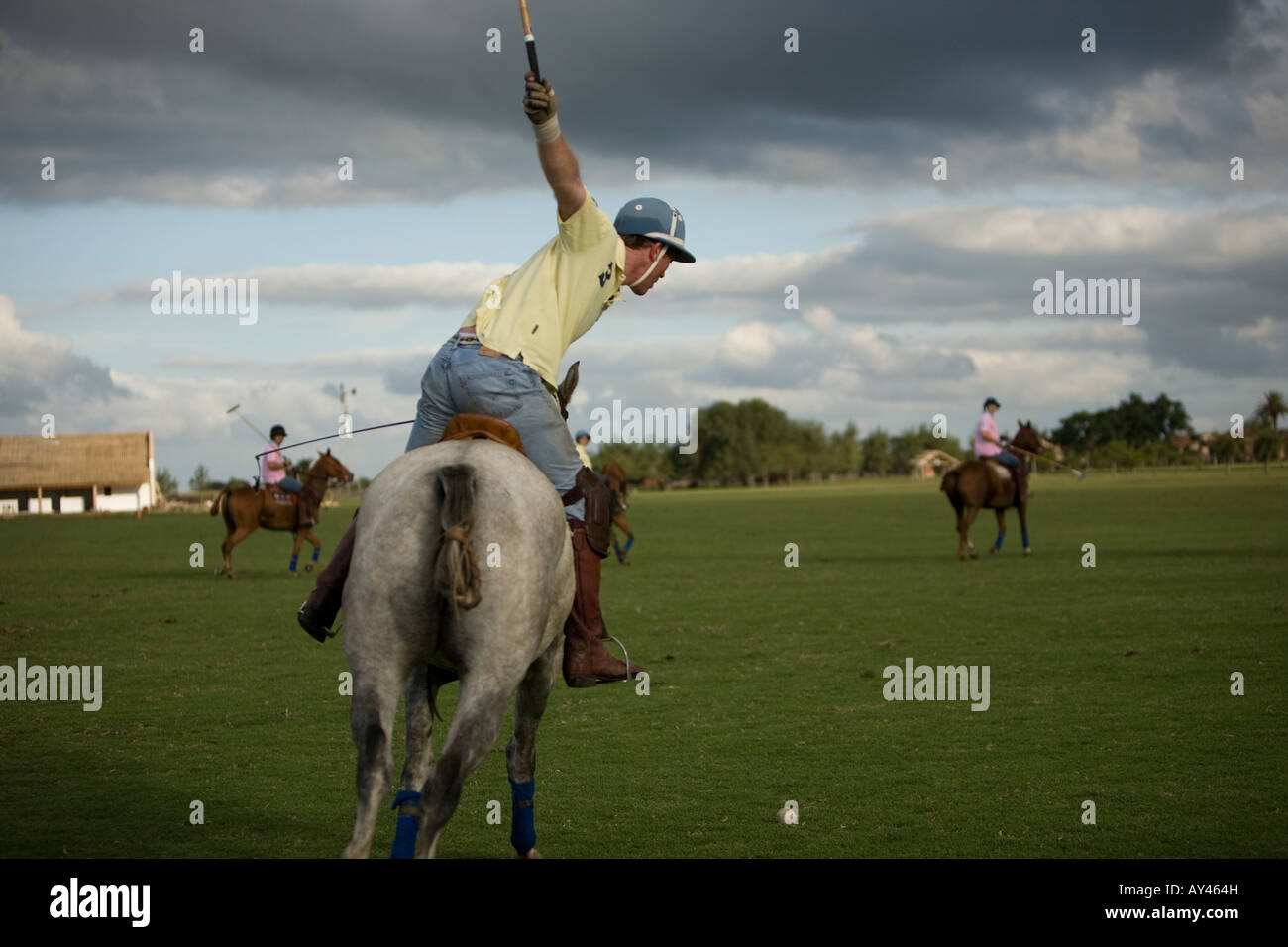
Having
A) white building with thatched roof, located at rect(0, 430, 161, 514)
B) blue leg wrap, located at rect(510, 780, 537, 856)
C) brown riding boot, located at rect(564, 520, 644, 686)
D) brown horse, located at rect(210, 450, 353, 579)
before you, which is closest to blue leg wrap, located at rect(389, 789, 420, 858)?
brown riding boot, located at rect(564, 520, 644, 686)

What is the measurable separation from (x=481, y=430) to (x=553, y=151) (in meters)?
1.10

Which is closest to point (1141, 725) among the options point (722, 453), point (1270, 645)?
point (1270, 645)

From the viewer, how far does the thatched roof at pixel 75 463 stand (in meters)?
82.8

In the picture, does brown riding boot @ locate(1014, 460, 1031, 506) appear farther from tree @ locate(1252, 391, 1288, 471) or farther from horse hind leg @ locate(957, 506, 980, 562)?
tree @ locate(1252, 391, 1288, 471)

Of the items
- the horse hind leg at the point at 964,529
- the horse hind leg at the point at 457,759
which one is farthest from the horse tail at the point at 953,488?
the horse hind leg at the point at 457,759

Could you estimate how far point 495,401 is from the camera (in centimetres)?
480

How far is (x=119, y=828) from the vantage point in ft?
20.8

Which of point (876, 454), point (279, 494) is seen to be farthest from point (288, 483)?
point (876, 454)

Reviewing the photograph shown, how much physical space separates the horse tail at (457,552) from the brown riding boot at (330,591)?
24.6 inches

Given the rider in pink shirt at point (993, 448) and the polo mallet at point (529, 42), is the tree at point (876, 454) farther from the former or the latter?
the polo mallet at point (529, 42)

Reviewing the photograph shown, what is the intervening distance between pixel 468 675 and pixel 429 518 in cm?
56

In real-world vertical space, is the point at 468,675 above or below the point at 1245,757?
above

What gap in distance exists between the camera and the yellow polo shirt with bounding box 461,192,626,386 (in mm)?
4828
